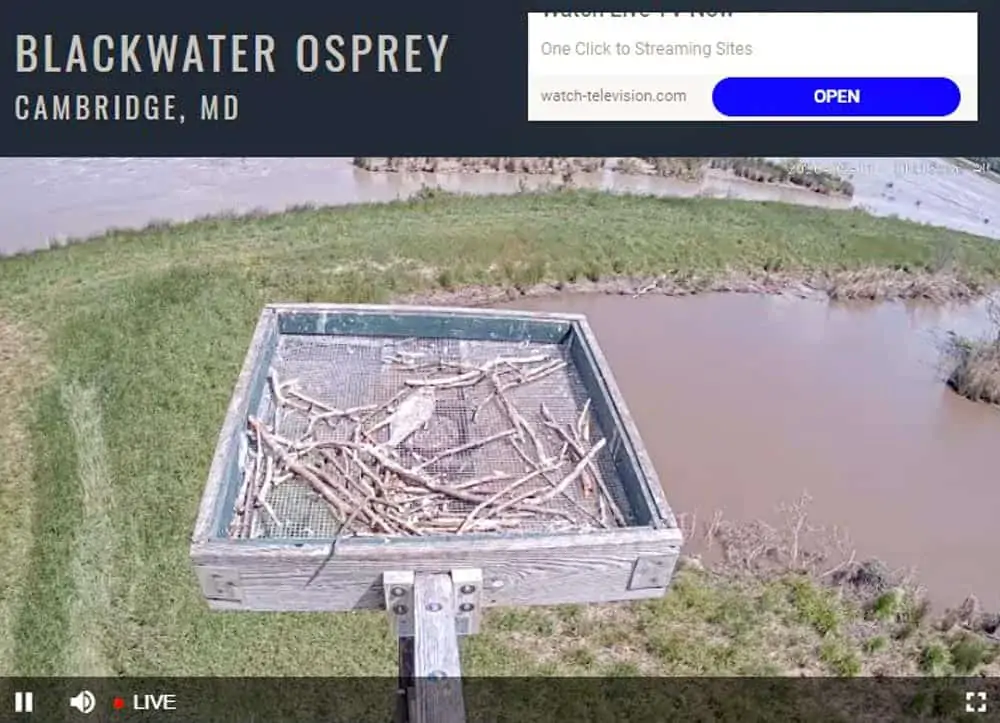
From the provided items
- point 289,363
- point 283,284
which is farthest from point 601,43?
point 283,284

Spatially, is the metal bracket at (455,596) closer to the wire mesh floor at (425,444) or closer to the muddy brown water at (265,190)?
the wire mesh floor at (425,444)

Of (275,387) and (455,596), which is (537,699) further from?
(455,596)

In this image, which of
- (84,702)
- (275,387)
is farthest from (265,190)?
(275,387)

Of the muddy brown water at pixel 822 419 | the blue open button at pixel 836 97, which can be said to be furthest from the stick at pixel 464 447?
the muddy brown water at pixel 822 419

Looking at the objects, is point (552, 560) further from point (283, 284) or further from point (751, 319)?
point (751, 319)

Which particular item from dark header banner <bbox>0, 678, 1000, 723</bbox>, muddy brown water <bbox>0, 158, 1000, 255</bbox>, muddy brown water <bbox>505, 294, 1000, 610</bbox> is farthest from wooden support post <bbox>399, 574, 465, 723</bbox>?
muddy brown water <bbox>0, 158, 1000, 255</bbox>

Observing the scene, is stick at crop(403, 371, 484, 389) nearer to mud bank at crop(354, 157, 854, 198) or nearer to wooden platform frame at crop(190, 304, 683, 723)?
wooden platform frame at crop(190, 304, 683, 723)
